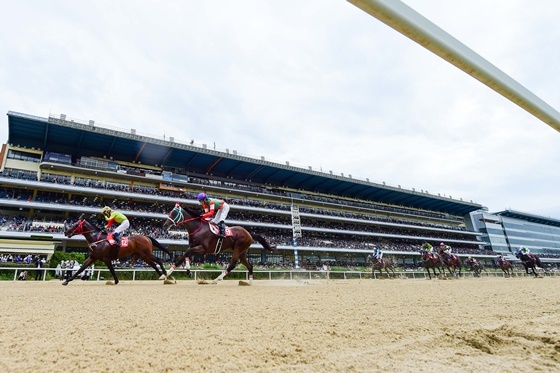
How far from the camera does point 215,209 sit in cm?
945

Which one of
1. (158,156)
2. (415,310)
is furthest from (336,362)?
(158,156)

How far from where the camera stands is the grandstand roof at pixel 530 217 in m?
75.3

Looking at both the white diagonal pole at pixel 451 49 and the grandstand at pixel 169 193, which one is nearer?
the white diagonal pole at pixel 451 49

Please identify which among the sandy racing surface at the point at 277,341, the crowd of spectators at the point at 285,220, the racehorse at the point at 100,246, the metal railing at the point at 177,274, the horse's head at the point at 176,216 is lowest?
the sandy racing surface at the point at 277,341

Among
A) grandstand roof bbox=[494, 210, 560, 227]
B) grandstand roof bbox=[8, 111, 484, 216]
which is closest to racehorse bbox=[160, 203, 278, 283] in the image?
grandstand roof bbox=[8, 111, 484, 216]

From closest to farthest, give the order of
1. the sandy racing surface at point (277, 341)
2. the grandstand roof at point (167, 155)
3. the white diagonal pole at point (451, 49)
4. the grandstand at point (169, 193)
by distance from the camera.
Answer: the white diagonal pole at point (451, 49), the sandy racing surface at point (277, 341), the grandstand at point (169, 193), the grandstand roof at point (167, 155)

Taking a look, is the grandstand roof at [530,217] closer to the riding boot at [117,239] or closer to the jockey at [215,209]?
the jockey at [215,209]

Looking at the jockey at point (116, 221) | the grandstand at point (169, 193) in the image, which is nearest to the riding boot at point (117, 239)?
the jockey at point (116, 221)

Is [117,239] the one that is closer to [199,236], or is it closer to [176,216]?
[176,216]

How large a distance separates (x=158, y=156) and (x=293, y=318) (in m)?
33.5

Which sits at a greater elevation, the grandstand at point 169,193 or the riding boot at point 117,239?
the grandstand at point 169,193

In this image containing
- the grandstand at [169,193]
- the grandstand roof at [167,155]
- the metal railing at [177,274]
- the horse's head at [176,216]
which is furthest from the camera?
the grandstand roof at [167,155]

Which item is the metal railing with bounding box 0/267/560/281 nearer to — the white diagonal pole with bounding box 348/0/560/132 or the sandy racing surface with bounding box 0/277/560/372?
the sandy racing surface with bounding box 0/277/560/372

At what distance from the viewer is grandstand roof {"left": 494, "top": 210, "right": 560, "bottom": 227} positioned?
247 ft
